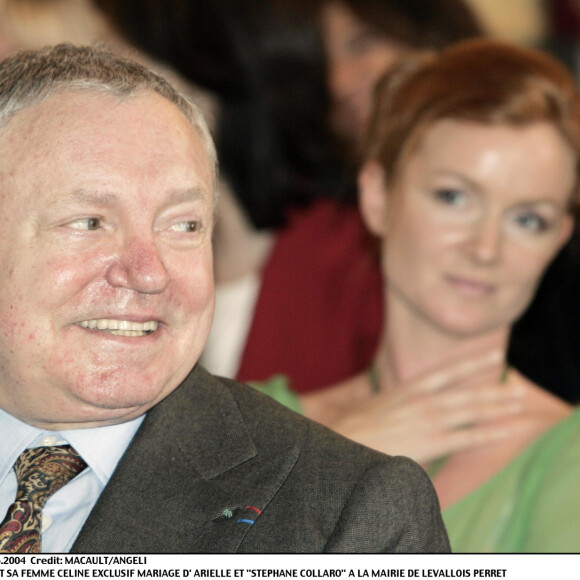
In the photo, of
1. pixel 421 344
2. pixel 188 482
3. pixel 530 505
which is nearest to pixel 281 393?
pixel 421 344

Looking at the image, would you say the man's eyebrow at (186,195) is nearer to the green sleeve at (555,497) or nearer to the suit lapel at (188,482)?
the suit lapel at (188,482)

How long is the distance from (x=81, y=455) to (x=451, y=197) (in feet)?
4.79

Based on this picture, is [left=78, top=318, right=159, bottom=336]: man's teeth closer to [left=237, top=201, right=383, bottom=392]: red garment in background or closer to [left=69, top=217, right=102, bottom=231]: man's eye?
[left=69, top=217, right=102, bottom=231]: man's eye

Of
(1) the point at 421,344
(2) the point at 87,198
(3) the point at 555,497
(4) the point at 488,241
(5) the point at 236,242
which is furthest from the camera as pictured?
(5) the point at 236,242

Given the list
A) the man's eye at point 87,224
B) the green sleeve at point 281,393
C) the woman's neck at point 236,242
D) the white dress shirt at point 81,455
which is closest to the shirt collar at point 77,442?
the white dress shirt at point 81,455

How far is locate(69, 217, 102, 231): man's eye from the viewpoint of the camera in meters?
1.95

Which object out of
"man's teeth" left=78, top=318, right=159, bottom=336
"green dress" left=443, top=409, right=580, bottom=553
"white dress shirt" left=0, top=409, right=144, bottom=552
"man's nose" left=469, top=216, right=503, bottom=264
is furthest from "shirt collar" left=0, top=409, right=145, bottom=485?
"man's nose" left=469, top=216, right=503, bottom=264

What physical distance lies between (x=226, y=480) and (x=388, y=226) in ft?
4.77

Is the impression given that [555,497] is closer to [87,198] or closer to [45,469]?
[45,469]

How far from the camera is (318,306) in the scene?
432cm

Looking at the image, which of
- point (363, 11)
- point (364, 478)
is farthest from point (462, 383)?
point (363, 11)

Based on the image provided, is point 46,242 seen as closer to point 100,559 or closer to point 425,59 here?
point 100,559

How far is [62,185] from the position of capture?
194cm

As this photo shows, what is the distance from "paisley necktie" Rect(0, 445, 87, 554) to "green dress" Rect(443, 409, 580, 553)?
1.14 m
